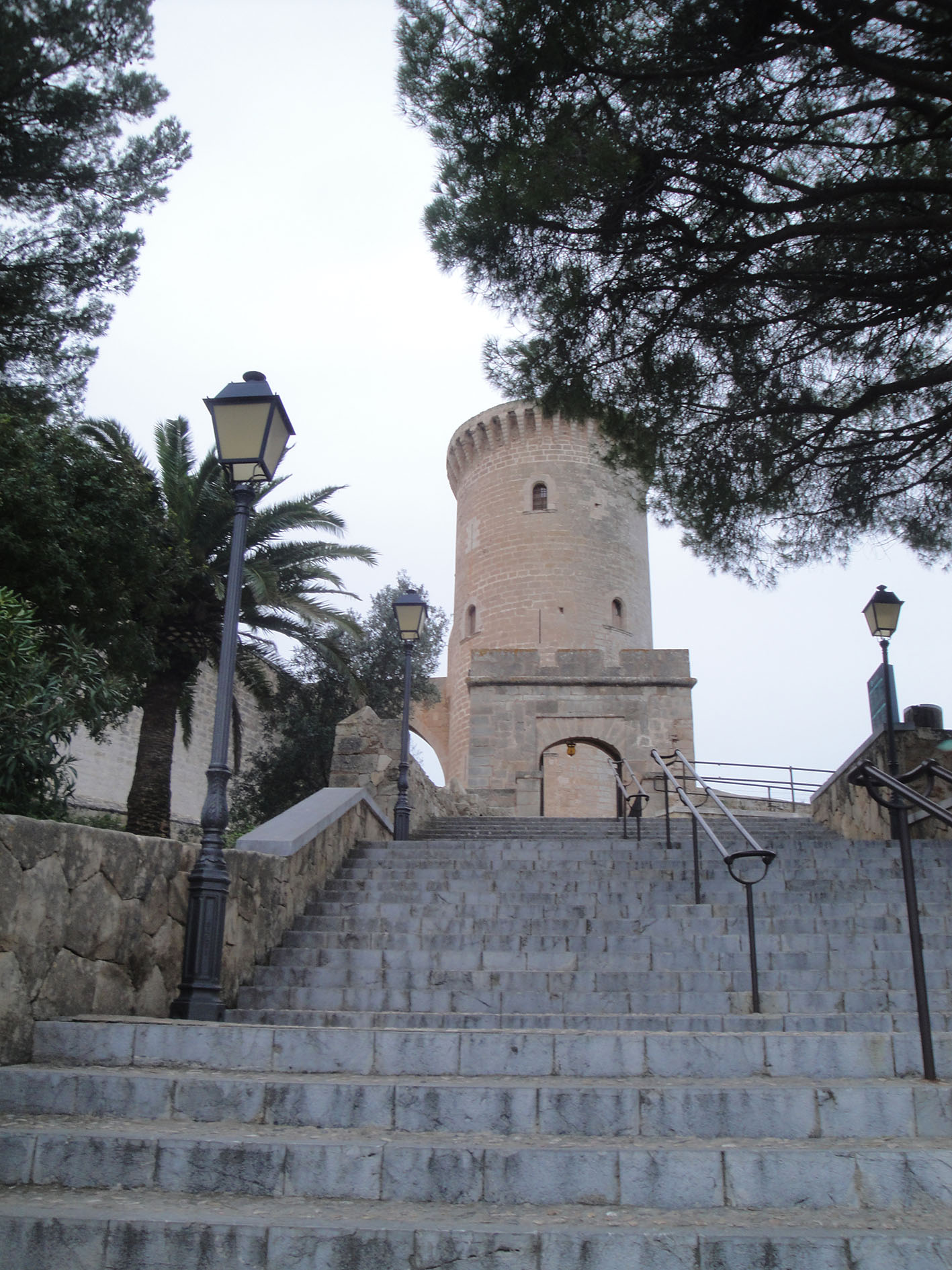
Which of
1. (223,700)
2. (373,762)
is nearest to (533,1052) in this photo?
(223,700)

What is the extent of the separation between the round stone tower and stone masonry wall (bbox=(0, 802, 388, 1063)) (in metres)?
16.9

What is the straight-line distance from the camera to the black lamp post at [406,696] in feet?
34.6

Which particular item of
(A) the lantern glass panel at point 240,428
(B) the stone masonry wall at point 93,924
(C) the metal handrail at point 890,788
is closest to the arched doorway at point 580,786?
(B) the stone masonry wall at point 93,924

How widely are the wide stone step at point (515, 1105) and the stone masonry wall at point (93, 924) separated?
580 mm

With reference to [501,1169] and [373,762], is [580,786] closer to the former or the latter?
[373,762]

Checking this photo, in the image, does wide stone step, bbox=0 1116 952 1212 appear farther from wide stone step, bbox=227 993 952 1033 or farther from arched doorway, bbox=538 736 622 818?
arched doorway, bbox=538 736 622 818

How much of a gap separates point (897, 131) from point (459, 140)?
10.5ft

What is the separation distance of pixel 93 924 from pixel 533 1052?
77.0 inches

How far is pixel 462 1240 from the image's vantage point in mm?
2488

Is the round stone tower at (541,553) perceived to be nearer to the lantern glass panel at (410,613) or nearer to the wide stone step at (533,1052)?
the lantern glass panel at (410,613)

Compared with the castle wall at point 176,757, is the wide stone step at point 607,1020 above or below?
below

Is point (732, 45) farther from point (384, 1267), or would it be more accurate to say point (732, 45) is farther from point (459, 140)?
point (384, 1267)

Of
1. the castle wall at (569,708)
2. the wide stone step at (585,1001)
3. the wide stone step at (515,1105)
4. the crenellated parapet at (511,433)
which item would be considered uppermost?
the crenellated parapet at (511,433)

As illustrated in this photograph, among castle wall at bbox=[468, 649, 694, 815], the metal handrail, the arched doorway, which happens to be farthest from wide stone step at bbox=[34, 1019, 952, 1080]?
the arched doorway
